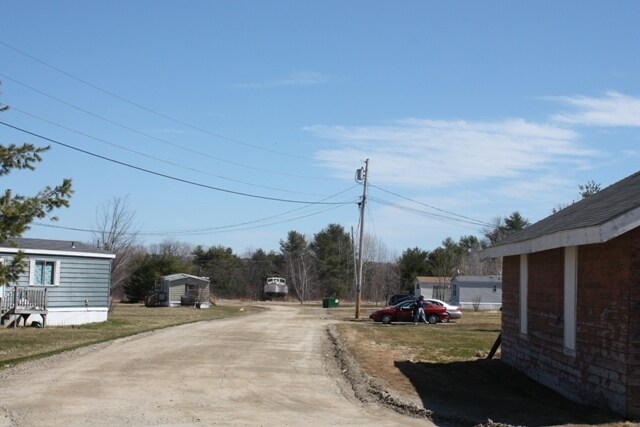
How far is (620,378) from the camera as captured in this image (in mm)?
11203

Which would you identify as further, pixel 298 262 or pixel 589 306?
pixel 298 262

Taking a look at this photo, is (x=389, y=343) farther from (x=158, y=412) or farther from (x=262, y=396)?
(x=158, y=412)

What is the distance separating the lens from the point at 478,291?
7194 centimetres

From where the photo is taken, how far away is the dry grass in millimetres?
11805

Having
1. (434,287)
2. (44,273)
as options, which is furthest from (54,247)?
(434,287)

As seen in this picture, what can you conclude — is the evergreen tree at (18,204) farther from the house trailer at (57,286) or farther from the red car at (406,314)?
the red car at (406,314)

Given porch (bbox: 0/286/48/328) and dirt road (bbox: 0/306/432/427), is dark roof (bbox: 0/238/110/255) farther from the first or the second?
dirt road (bbox: 0/306/432/427)

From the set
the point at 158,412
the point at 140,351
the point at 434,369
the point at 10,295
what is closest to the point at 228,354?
the point at 140,351

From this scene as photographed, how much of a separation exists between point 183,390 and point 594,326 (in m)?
7.00

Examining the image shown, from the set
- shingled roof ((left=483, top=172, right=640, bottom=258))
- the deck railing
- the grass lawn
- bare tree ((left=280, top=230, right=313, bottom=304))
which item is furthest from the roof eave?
bare tree ((left=280, top=230, right=313, bottom=304))

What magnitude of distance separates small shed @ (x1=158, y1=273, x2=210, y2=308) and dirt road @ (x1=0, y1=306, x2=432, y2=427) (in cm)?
4371

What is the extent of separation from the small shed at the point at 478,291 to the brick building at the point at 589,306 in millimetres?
54640

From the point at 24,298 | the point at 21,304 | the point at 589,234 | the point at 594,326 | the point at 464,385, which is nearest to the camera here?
the point at 589,234

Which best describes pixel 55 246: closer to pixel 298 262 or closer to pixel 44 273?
pixel 44 273
